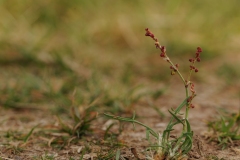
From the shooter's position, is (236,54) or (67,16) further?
(67,16)

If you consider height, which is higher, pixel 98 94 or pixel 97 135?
pixel 98 94

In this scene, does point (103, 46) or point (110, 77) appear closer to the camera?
point (110, 77)

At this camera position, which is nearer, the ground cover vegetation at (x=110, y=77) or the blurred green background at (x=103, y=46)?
the ground cover vegetation at (x=110, y=77)

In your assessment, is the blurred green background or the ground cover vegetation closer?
the ground cover vegetation

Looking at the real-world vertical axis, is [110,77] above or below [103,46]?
below

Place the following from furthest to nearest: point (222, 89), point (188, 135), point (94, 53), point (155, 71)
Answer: point (94, 53) → point (155, 71) → point (222, 89) → point (188, 135)

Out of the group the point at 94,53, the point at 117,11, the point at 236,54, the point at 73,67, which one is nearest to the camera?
the point at 73,67

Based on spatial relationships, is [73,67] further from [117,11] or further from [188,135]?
[188,135]

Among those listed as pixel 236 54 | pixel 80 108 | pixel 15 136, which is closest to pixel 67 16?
pixel 236 54
